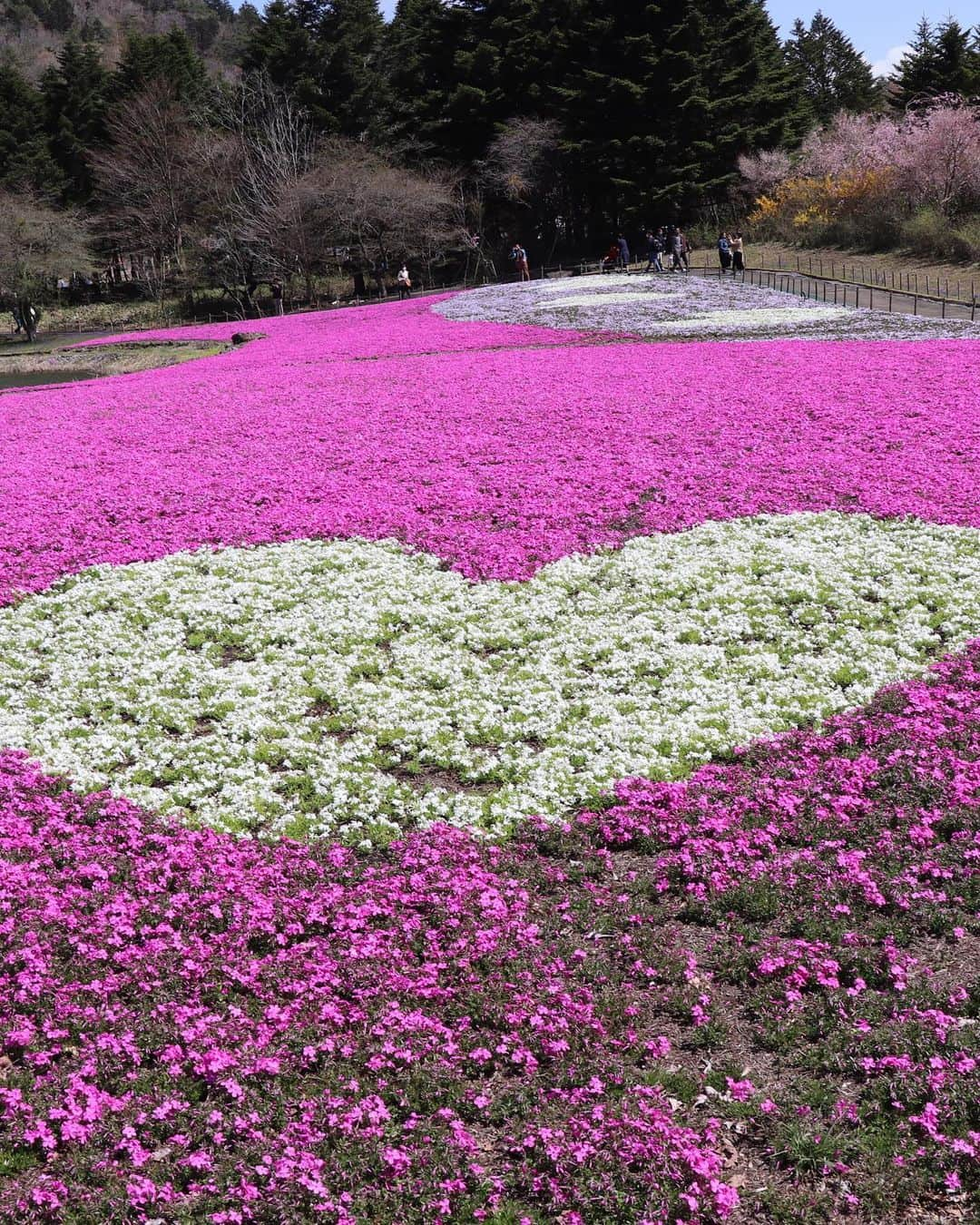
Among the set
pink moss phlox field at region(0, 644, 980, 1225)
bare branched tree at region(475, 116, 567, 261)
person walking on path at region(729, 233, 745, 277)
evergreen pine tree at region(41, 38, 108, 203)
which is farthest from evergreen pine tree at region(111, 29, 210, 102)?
pink moss phlox field at region(0, 644, 980, 1225)

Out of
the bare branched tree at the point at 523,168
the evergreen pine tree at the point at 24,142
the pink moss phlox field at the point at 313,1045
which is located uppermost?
the evergreen pine tree at the point at 24,142

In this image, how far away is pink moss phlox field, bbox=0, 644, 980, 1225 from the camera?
5625 millimetres

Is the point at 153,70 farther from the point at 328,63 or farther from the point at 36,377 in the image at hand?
the point at 36,377

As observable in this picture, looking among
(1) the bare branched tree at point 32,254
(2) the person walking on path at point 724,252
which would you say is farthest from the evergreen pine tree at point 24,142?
(2) the person walking on path at point 724,252

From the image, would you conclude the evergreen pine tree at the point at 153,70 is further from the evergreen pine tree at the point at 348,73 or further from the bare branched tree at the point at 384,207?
the bare branched tree at the point at 384,207

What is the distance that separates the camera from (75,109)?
9181 centimetres

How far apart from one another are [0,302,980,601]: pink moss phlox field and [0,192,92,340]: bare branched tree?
33.6 metres

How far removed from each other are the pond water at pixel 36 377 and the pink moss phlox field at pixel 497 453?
9.98 m

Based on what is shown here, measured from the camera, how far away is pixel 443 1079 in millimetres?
6270

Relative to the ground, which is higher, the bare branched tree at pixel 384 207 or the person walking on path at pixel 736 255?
the bare branched tree at pixel 384 207

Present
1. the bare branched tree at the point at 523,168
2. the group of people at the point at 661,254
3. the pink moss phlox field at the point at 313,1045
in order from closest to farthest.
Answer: the pink moss phlox field at the point at 313,1045 < the group of people at the point at 661,254 < the bare branched tree at the point at 523,168

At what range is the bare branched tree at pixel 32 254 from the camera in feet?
201

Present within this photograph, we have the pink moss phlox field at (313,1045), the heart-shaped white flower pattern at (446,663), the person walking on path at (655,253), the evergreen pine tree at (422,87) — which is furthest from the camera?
the evergreen pine tree at (422,87)

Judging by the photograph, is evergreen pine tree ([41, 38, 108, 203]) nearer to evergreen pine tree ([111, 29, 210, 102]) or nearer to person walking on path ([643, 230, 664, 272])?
evergreen pine tree ([111, 29, 210, 102])
